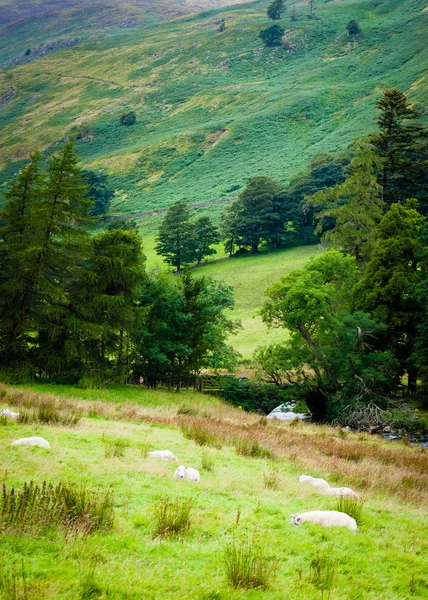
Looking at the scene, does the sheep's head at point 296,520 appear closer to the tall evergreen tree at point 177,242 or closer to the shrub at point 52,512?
the shrub at point 52,512

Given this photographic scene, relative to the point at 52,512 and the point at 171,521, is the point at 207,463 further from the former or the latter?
the point at 52,512

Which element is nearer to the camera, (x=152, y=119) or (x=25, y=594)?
(x=25, y=594)

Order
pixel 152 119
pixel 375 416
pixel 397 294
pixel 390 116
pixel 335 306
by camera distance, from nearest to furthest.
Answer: pixel 375 416, pixel 397 294, pixel 335 306, pixel 390 116, pixel 152 119

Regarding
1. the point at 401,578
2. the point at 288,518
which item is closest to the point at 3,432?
the point at 288,518

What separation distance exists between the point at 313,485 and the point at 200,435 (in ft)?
15.5

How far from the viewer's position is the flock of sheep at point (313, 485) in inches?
304

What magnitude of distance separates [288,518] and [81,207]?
21340 mm

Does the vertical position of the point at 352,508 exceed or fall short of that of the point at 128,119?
it falls short

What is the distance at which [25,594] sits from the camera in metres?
4.10

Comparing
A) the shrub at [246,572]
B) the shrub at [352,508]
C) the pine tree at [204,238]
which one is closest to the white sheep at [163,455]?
the shrub at [352,508]

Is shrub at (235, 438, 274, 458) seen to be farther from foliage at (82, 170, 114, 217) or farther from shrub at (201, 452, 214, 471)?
foliage at (82, 170, 114, 217)

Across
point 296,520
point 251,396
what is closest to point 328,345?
point 251,396

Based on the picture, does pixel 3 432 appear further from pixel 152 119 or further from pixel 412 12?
pixel 412 12

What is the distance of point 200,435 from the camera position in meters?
14.3
